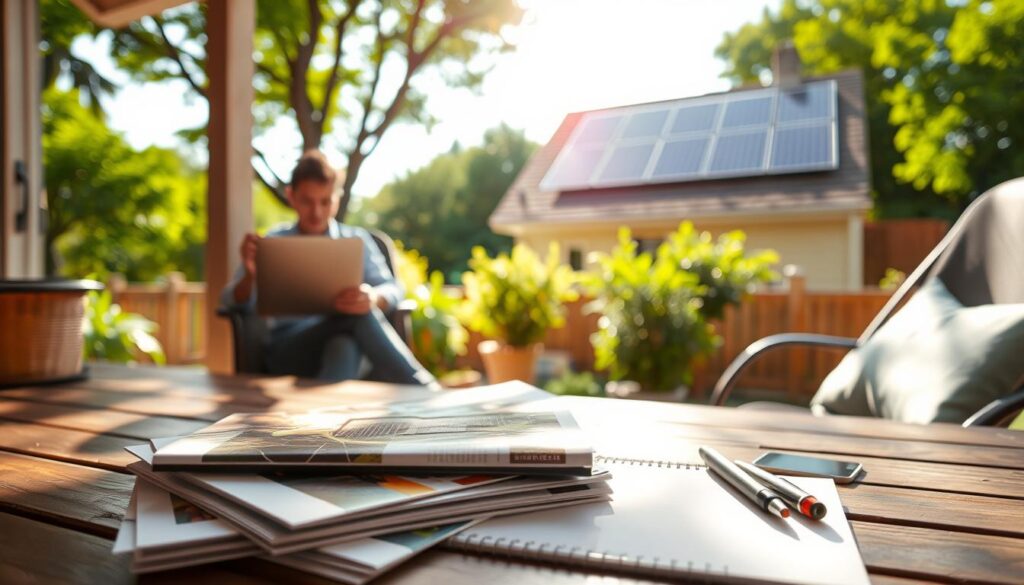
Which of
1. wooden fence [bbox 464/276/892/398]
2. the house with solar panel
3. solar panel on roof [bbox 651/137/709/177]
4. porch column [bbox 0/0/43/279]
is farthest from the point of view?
solar panel on roof [bbox 651/137/709/177]

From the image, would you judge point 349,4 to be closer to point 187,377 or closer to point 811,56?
point 187,377

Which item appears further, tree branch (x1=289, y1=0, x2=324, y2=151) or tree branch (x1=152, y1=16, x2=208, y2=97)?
tree branch (x1=289, y1=0, x2=324, y2=151)

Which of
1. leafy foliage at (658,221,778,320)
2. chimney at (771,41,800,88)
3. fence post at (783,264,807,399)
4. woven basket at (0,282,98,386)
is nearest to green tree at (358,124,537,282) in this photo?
chimney at (771,41,800,88)

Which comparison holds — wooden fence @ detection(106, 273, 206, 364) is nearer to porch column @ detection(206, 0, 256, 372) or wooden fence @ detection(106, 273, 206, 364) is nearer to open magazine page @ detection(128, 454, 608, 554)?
porch column @ detection(206, 0, 256, 372)

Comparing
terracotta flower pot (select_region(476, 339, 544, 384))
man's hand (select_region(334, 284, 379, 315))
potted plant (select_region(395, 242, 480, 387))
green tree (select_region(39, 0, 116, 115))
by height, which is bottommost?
terracotta flower pot (select_region(476, 339, 544, 384))

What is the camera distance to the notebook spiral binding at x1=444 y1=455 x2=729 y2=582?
18.5 inches

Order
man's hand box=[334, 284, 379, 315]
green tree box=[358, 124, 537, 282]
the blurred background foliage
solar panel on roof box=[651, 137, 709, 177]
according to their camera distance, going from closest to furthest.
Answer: man's hand box=[334, 284, 379, 315]
the blurred background foliage
solar panel on roof box=[651, 137, 709, 177]
green tree box=[358, 124, 537, 282]

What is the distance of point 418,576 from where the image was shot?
476mm

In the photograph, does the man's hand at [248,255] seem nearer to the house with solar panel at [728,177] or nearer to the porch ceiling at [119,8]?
the porch ceiling at [119,8]

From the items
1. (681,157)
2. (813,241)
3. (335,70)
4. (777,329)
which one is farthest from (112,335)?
(813,241)

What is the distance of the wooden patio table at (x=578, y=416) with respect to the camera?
49 centimetres

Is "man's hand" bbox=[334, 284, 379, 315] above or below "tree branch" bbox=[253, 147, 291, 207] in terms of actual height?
below

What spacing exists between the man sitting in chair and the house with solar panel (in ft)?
20.1

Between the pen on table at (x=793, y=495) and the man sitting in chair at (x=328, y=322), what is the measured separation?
4.94 feet
